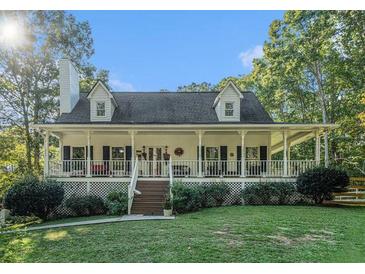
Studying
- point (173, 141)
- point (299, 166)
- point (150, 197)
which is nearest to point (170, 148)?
point (173, 141)

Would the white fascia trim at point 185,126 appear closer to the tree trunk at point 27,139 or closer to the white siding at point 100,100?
the white siding at point 100,100

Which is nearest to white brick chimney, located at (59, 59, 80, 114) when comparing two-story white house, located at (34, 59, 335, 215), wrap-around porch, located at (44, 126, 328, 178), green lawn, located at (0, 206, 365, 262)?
two-story white house, located at (34, 59, 335, 215)

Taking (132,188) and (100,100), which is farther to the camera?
(100,100)

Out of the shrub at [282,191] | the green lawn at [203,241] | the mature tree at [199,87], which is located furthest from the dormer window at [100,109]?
the mature tree at [199,87]

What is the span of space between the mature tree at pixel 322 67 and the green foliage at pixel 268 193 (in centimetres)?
725

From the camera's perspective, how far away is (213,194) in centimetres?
1312

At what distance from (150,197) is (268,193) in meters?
4.54

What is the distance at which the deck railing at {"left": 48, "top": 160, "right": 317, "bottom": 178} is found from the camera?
14359 mm

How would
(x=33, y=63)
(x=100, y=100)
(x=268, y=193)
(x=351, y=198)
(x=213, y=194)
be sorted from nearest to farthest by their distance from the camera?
(x=213, y=194)
(x=268, y=193)
(x=351, y=198)
(x=100, y=100)
(x=33, y=63)

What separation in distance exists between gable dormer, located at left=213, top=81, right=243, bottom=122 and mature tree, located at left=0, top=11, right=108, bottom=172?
1104cm

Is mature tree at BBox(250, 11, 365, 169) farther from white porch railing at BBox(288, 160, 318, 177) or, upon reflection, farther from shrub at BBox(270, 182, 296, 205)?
shrub at BBox(270, 182, 296, 205)

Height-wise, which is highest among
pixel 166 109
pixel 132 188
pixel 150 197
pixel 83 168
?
pixel 166 109

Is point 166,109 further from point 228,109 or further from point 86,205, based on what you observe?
point 86,205
